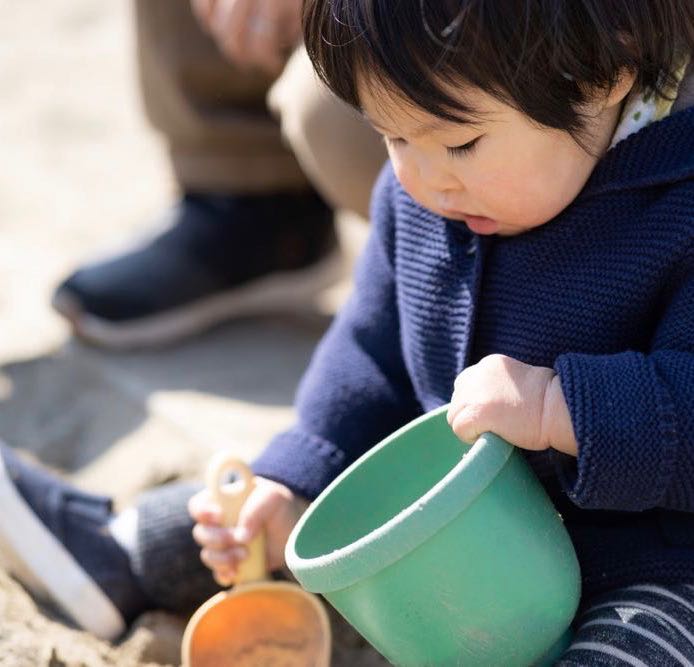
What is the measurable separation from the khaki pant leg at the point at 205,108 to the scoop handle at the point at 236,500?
1.02 metres

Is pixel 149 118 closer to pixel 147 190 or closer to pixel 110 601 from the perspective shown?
pixel 147 190

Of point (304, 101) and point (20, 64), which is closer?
point (304, 101)

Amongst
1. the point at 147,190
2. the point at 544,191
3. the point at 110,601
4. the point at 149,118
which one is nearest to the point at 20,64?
the point at 147,190

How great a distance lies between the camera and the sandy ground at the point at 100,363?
1.50m

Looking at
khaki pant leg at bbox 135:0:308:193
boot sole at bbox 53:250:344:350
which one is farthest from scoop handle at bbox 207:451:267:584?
khaki pant leg at bbox 135:0:308:193

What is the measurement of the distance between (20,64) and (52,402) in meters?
1.95

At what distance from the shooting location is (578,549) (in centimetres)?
130

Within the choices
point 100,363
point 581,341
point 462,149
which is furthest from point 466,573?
point 100,363

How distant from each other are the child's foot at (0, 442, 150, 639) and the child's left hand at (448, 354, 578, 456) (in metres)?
0.56

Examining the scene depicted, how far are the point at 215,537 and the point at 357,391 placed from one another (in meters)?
0.24

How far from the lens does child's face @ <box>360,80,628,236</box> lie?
3.86 feet

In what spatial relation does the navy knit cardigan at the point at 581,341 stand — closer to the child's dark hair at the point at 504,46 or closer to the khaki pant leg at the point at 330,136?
the child's dark hair at the point at 504,46

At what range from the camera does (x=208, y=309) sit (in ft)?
7.72

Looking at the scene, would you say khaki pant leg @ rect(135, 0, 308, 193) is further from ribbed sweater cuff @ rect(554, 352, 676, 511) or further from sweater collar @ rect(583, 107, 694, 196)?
ribbed sweater cuff @ rect(554, 352, 676, 511)
